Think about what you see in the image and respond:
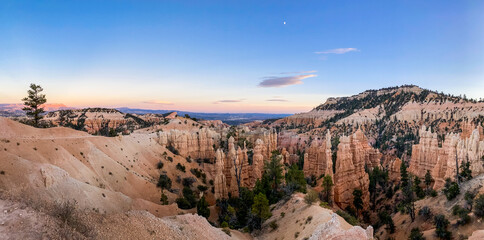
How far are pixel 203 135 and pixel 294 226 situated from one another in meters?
38.4

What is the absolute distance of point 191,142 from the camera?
181 feet

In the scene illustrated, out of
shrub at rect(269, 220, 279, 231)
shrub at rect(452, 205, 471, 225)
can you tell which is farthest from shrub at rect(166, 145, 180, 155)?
shrub at rect(452, 205, 471, 225)

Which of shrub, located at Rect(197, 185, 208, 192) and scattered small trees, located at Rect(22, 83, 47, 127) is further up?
scattered small trees, located at Rect(22, 83, 47, 127)

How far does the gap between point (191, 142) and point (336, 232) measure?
42880 mm

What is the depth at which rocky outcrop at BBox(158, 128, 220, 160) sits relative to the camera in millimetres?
52772

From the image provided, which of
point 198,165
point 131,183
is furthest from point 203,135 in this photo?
point 131,183

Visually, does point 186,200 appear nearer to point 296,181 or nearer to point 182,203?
point 182,203

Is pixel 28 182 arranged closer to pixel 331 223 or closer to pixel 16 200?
A: pixel 16 200

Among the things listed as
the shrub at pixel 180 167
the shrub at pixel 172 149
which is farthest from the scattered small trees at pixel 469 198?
the shrub at pixel 172 149

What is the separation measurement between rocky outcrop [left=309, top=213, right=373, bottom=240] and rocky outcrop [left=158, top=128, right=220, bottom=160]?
39.4 metres

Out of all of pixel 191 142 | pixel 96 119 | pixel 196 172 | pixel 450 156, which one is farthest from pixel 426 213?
pixel 96 119

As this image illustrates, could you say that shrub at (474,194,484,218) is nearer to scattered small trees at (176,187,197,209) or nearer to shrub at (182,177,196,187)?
scattered small trees at (176,187,197,209)

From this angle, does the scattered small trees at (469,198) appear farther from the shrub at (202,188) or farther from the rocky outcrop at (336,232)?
the shrub at (202,188)

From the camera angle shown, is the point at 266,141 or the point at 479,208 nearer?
the point at 479,208
